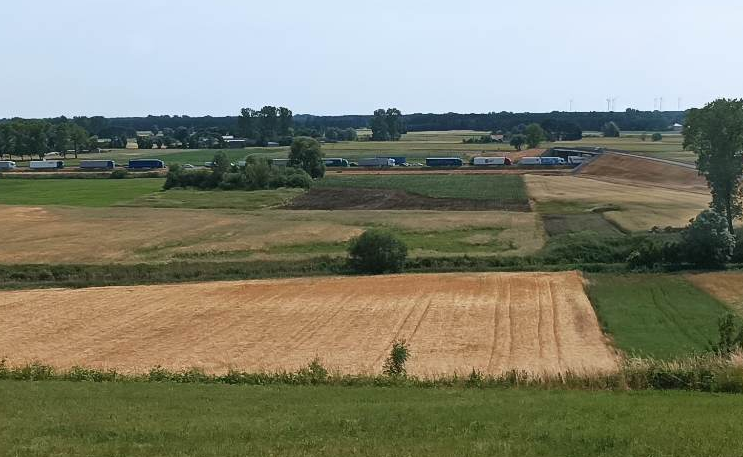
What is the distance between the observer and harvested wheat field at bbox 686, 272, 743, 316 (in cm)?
3781

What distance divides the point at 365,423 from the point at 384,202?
6948cm

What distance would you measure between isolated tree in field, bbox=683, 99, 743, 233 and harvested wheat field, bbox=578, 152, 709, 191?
92.7 ft

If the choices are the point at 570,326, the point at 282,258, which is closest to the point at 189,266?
the point at 282,258

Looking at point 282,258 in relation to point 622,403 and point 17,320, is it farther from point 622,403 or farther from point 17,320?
point 622,403

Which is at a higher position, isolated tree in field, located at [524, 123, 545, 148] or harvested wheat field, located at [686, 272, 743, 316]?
isolated tree in field, located at [524, 123, 545, 148]

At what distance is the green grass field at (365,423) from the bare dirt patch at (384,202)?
2369 inches

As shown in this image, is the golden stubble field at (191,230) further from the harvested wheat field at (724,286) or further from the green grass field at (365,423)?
the green grass field at (365,423)

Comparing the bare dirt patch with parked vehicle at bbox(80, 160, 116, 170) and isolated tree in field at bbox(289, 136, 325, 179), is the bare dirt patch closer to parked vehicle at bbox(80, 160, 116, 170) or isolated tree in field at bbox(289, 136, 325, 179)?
isolated tree in field at bbox(289, 136, 325, 179)

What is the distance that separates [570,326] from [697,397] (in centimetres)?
1705

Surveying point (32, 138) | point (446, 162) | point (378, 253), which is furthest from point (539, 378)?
point (32, 138)

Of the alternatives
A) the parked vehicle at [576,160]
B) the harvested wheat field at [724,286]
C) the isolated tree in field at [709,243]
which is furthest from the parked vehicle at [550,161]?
the harvested wheat field at [724,286]

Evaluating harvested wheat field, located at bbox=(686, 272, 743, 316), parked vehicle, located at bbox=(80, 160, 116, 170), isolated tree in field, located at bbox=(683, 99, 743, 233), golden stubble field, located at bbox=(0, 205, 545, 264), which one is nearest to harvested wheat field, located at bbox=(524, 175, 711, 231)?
isolated tree in field, located at bbox=(683, 99, 743, 233)

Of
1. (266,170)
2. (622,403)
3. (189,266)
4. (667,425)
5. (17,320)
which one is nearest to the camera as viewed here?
(667,425)

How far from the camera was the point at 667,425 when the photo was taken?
13.4m
